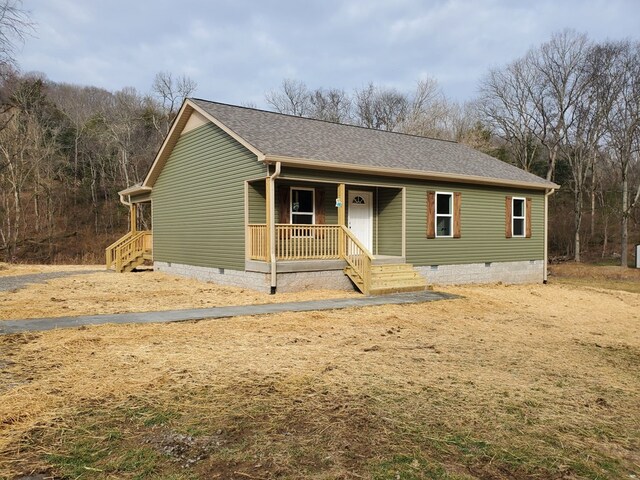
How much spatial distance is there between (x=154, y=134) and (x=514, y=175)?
102 ft

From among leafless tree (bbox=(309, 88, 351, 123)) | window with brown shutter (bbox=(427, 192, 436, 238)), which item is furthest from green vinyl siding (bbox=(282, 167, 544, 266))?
leafless tree (bbox=(309, 88, 351, 123))

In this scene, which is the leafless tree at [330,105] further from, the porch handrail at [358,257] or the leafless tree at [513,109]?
the porch handrail at [358,257]

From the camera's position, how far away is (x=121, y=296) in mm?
11297

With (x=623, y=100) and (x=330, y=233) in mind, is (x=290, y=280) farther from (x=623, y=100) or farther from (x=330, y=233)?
(x=623, y=100)

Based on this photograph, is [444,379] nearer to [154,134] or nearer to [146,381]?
[146,381]

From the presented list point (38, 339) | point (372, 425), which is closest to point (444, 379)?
point (372, 425)

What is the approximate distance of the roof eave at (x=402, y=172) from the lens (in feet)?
38.6

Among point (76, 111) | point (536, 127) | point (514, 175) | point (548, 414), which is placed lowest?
point (548, 414)

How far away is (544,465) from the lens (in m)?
3.16

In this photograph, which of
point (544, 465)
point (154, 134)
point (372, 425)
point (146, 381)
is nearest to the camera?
point (544, 465)

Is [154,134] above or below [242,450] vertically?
above

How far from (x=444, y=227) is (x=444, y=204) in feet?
2.50

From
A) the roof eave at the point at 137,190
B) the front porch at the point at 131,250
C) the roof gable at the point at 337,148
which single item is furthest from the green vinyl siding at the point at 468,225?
the front porch at the point at 131,250

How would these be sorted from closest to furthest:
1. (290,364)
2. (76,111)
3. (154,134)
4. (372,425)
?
(372,425), (290,364), (154,134), (76,111)
